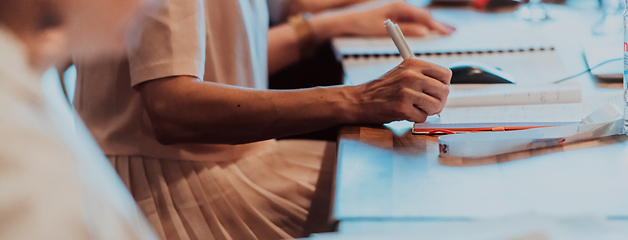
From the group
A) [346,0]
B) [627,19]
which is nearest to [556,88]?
Result: [627,19]

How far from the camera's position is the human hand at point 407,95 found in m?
0.75

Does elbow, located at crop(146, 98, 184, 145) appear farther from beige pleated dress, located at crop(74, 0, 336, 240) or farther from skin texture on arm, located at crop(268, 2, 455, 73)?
skin texture on arm, located at crop(268, 2, 455, 73)

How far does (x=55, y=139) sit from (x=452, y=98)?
0.62 m

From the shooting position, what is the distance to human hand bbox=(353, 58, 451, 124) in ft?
2.48

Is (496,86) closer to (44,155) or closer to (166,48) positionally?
(166,48)

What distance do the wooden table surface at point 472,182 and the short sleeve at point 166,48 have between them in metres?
0.27

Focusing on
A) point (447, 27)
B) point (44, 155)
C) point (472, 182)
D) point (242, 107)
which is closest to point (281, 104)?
point (242, 107)

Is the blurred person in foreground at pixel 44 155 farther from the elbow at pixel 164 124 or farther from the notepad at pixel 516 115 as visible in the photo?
the notepad at pixel 516 115

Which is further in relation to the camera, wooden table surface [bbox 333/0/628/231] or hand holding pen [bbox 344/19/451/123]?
hand holding pen [bbox 344/19/451/123]

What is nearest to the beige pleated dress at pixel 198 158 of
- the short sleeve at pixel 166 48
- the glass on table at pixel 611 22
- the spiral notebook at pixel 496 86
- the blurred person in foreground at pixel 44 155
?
the short sleeve at pixel 166 48

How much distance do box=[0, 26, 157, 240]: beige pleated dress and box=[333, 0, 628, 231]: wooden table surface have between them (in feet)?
0.74

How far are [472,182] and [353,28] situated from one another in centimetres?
80

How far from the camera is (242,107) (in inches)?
31.3

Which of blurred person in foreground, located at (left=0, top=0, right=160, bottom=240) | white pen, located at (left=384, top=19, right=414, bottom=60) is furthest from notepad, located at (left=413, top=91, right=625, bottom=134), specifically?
blurred person in foreground, located at (left=0, top=0, right=160, bottom=240)
